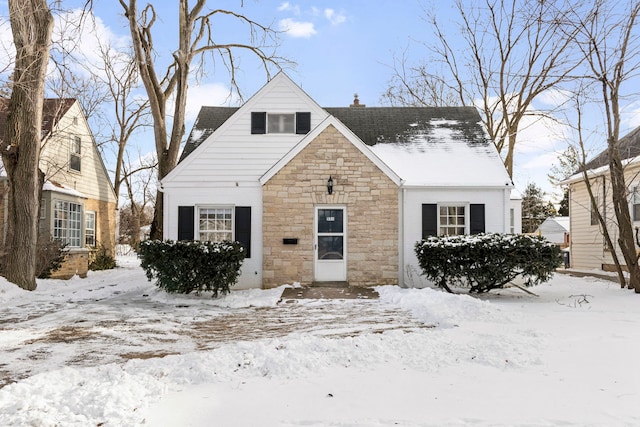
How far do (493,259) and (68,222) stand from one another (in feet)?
48.5

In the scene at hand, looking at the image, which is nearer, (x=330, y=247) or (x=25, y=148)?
(x=25, y=148)

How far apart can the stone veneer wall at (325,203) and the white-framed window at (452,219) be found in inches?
53.4

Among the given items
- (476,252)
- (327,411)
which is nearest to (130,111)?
(476,252)

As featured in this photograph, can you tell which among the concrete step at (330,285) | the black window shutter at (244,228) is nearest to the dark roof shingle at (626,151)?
the concrete step at (330,285)

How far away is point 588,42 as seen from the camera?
11648mm

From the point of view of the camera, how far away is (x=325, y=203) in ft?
41.5

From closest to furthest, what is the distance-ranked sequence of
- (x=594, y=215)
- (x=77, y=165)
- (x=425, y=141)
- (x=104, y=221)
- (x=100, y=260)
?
(x=425, y=141)
(x=594, y=215)
(x=77, y=165)
(x=100, y=260)
(x=104, y=221)

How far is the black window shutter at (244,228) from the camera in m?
12.6

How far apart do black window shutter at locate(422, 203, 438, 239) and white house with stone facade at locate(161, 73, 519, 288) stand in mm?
26

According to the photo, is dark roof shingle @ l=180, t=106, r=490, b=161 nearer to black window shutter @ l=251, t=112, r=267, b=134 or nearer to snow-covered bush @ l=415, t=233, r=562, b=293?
black window shutter @ l=251, t=112, r=267, b=134

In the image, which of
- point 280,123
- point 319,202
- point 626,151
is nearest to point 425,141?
point 319,202

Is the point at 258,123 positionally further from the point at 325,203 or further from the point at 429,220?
the point at 429,220

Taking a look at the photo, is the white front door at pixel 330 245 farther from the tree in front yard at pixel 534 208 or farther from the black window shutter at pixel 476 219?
the tree in front yard at pixel 534 208

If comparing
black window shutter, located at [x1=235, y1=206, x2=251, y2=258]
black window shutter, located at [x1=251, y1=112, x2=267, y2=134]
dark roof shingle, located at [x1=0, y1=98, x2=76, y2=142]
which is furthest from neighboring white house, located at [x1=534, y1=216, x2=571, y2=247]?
dark roof shingle, located at [x1=0, y1=98, x2=76, y2=142]
